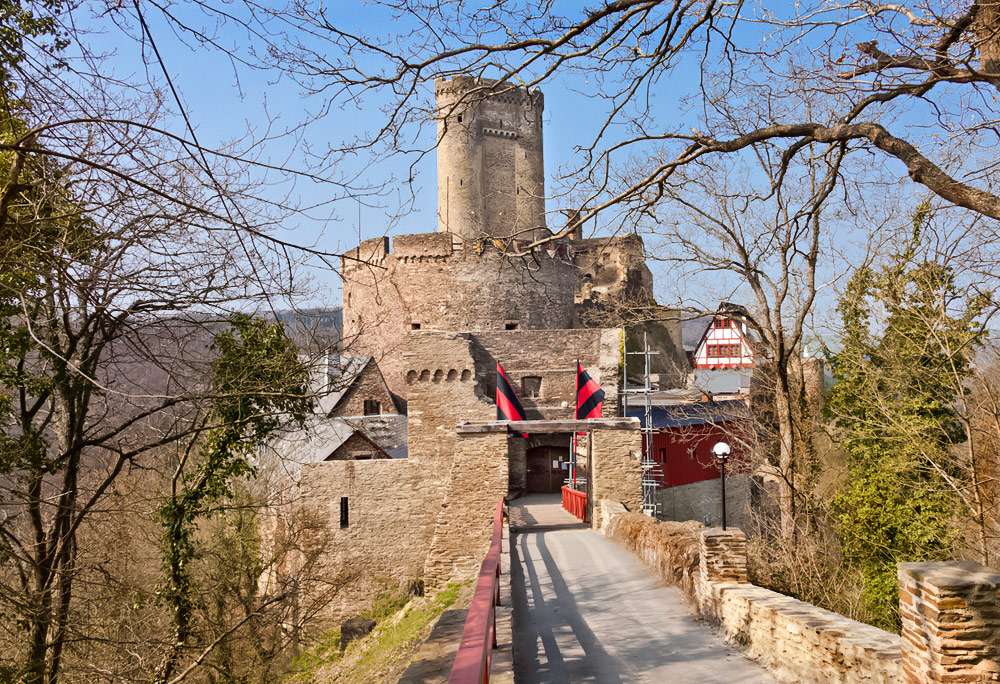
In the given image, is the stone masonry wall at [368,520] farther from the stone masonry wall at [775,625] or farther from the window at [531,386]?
the stone masonry wall at [775,625]

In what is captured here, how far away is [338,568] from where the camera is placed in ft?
74.6

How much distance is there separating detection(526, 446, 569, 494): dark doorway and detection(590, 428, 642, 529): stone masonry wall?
10.9m

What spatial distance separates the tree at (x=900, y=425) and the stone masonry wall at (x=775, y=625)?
7.31 m

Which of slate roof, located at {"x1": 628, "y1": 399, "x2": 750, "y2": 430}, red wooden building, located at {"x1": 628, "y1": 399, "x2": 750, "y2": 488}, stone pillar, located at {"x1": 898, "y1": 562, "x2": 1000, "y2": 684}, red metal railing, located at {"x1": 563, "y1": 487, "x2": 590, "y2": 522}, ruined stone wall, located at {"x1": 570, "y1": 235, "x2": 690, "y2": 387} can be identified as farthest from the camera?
ruined stone wall, located at {"x1": 570, "y1": 235, "x2": 690, "y2": 387}

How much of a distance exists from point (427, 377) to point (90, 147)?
Answer: 1897 cm

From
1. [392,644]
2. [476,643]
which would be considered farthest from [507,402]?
[476,643]

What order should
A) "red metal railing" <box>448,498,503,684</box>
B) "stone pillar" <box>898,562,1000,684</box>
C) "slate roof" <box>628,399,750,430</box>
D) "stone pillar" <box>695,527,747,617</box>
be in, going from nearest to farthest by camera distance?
"red metal railing" <box>448,498,503,684</box>, "stone pillar" <box>898,562,1000,684</box>, "stone pillar" <box>695,527,747,617</box>, "slate roof" <box>628,399,750,430</box>

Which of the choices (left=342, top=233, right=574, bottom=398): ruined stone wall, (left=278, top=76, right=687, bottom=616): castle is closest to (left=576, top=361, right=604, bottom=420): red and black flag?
(left=278, top=76, right=687, bottom=616): castle

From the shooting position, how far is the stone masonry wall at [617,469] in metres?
15.7

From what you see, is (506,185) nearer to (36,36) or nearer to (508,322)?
(508,322)

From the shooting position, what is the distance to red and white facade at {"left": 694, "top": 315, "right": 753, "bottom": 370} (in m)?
43.4

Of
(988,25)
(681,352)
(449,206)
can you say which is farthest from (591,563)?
(681,352)

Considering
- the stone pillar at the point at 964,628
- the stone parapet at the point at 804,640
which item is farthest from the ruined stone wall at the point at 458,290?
the stone pillar at the point at 964,628

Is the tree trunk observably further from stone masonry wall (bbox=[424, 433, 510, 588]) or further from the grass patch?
the grass patch
